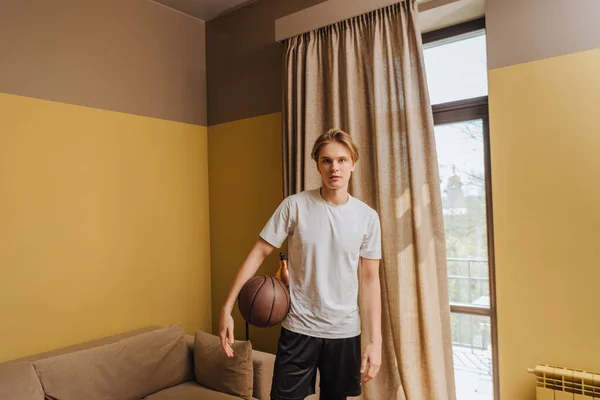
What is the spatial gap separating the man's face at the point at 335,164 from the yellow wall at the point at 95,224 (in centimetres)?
188

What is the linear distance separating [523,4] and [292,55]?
4.89 feet

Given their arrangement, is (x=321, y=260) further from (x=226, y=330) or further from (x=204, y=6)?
(x=204, y=6)

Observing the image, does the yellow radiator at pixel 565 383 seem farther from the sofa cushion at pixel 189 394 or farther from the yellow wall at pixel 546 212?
the sofa cushion at pixel 189 394

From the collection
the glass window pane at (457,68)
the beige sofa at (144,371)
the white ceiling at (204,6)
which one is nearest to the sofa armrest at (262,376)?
the beige sofa at (144,371)

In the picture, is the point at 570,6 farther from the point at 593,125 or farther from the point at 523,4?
the point at 593,125

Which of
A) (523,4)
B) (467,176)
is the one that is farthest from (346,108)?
(523,4)

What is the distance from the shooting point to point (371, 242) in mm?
2146

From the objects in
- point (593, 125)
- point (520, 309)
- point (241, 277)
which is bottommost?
point (520, 309)

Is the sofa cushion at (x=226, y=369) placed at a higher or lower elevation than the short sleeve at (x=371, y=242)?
lower

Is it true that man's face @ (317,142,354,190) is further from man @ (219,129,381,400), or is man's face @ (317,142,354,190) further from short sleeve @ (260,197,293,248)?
short sleeve @ (260,197,293,248)

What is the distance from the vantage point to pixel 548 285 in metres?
2.29

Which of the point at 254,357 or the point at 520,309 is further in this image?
the point at 254,357

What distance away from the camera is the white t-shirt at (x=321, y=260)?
6.69ft

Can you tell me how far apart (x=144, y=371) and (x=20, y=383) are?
2.22ft
